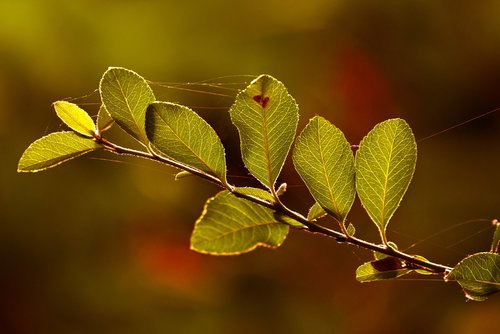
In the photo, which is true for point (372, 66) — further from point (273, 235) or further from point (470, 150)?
point (273, 235)

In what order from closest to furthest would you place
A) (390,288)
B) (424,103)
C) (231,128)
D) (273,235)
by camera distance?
(273,235) → (231,128) → (424,103) → (390,288)

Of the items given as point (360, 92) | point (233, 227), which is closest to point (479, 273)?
point (233, 227)

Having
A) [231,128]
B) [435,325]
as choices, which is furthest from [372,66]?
[435,325]

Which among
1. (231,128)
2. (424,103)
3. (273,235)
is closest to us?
(273,235)

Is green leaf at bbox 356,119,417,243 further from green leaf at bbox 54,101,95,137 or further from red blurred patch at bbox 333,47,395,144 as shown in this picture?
red blurred patch at bbox 333,47,395,144

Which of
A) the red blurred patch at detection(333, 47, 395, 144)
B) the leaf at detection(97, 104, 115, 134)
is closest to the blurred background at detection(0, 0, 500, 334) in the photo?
the red blurred patch at detection(333, 47, 395, 144)

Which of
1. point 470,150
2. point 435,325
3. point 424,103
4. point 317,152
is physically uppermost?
point 317,152

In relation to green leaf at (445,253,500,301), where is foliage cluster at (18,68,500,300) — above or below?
above
